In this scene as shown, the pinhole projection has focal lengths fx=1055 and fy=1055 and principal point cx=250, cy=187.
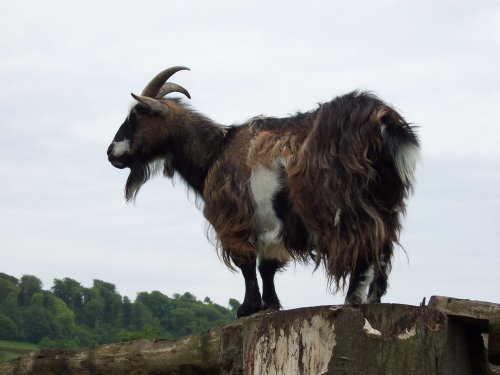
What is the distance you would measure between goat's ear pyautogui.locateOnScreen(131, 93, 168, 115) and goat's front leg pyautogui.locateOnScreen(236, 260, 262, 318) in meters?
1.66

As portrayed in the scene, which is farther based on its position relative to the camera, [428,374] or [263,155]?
[263,155]

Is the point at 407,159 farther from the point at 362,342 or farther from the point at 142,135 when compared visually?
the point at 142,135

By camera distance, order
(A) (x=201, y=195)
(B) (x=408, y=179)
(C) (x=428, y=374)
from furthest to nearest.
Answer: (A) (x=201, y=195) < (B) (x=408, y=179) < (C) (x=428, y=374)

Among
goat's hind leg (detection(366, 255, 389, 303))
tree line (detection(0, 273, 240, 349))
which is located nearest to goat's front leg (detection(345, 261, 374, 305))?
goat's hind leg (detection(366, 255, 389, 303))

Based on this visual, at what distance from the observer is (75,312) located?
60.7 metres

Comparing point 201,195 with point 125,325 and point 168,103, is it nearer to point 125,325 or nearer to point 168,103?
point 168,103

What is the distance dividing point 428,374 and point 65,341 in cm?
4609

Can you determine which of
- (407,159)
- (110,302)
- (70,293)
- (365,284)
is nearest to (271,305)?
(365,284)

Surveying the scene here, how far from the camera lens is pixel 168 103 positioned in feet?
33.2

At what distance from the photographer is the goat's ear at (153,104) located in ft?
32.1

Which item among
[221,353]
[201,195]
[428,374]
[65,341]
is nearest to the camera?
[428,374]

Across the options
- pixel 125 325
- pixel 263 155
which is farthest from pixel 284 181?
pixel 125 325

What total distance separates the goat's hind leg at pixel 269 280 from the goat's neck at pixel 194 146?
0.95 meters

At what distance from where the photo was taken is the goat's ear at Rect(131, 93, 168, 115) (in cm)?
979
